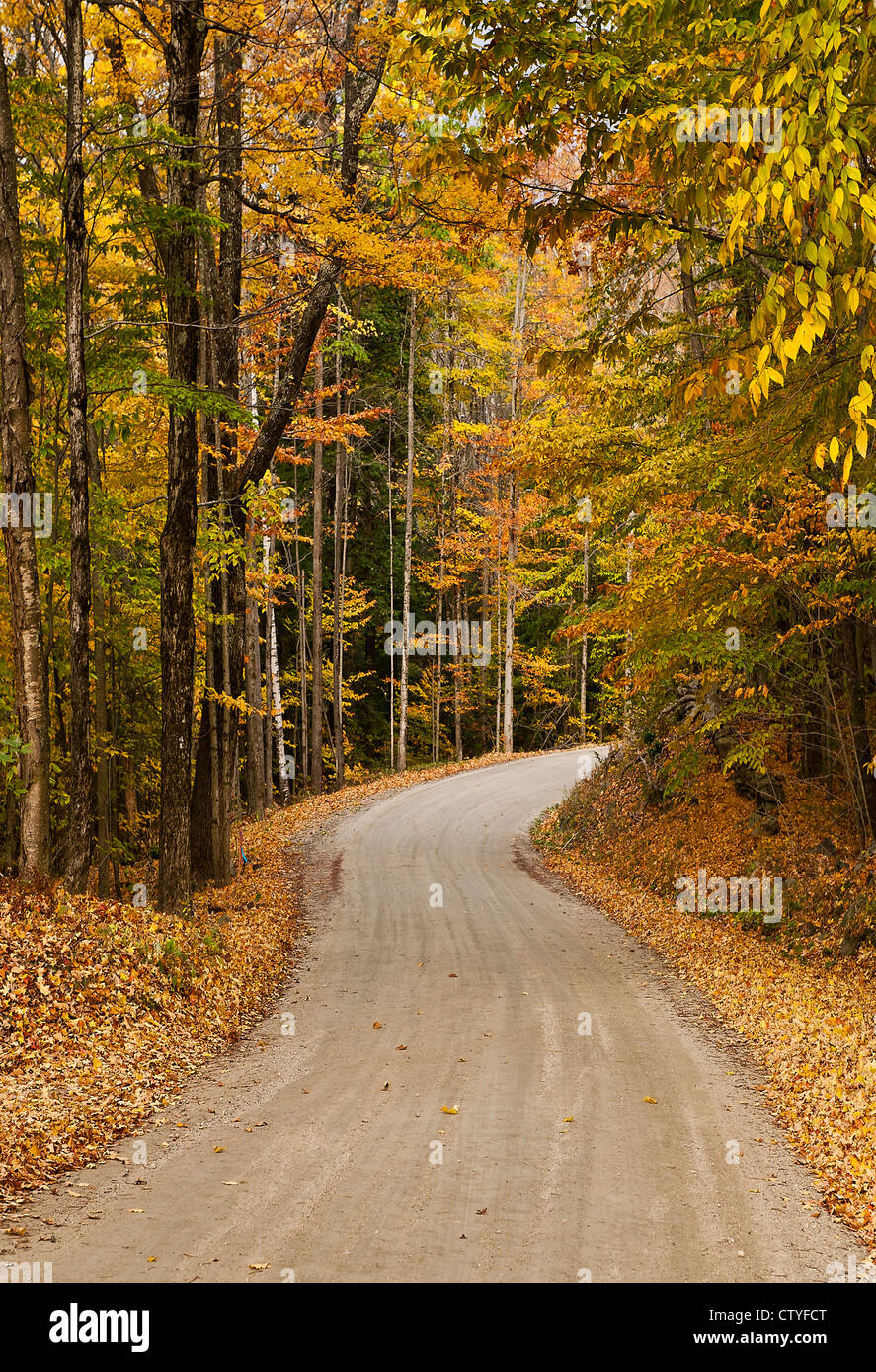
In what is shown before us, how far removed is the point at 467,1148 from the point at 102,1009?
3617 millimetres

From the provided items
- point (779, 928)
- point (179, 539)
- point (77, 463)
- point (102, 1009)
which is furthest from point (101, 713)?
point (779, 928)

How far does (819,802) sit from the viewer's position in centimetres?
1556

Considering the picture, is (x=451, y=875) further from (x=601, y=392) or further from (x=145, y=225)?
(x=145, y=225)

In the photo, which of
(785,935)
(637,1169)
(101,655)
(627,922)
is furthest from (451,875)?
(637,1169)

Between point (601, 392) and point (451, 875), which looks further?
point (451, 875)

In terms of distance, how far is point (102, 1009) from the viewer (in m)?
8.21

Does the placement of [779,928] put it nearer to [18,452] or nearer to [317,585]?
[18,452]

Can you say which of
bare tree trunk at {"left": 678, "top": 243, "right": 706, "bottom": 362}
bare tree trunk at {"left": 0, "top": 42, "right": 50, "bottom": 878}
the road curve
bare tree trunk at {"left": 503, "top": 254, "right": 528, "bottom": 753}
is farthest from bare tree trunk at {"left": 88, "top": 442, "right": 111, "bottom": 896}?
bare tree trunk at {"left": 503, "top": 254, "right": 528, "bottom": 753}

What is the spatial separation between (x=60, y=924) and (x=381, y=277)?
8.78 metres

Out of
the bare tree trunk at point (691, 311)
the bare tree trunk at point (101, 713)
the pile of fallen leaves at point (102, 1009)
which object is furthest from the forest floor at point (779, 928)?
the bare tree trunk at point (101, 713)

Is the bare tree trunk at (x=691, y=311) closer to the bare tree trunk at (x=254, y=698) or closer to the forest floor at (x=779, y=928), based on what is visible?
the forest floor at (x=779, y=928)

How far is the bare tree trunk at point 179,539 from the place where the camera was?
10844 mm

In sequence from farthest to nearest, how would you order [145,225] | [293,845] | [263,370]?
1. [263,370]
2. [293,845]
3. [145,225]

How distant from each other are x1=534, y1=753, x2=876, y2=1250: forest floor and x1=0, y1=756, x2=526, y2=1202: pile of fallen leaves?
4.60m
